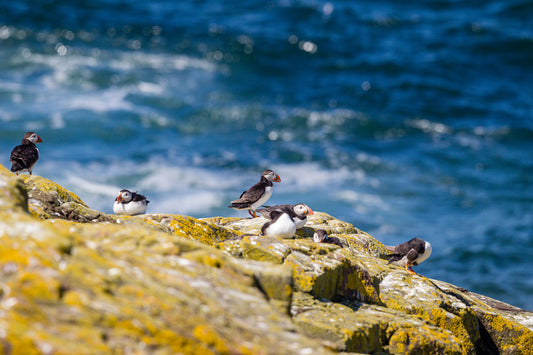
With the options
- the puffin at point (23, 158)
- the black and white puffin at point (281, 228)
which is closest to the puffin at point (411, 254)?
the black and white puffin at point (281, 228)

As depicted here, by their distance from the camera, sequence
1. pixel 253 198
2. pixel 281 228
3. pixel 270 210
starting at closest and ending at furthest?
pixel 281 228
pixel 270 210
pixel 253 198

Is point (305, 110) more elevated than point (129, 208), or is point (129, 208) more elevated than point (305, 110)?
point (305, 110)

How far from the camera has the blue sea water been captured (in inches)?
1156

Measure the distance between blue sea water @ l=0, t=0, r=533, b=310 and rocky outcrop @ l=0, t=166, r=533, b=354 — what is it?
1741 cm

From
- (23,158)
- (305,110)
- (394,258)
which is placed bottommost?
(394,258)

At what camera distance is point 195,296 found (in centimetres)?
534

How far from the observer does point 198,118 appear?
37438mm

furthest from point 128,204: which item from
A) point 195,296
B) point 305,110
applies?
point 305,110

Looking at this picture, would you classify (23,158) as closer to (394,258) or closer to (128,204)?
(128,204)

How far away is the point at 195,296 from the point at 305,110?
111 feet

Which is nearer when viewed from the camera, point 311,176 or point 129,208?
point 129,208

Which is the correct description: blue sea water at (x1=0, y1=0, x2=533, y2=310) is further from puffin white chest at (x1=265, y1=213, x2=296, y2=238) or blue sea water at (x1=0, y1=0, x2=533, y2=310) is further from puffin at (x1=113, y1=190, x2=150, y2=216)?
puffin white chest at (x1=265, y1=213, x2=296, y2=238)

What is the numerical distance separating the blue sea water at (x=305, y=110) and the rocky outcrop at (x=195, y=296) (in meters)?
17.4

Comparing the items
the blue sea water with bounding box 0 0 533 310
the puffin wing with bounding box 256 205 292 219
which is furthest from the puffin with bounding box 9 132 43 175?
the blue sea water with bounding box 0 0 533 310
